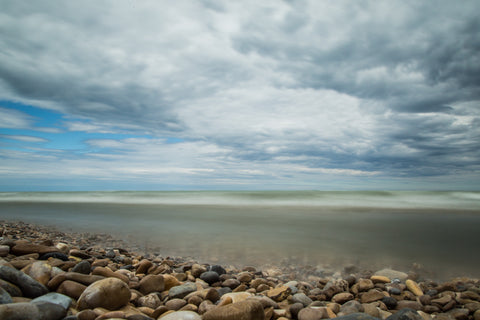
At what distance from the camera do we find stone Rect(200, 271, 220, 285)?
3613 mm

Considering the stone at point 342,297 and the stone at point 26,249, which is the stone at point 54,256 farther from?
the stone at point 342,297

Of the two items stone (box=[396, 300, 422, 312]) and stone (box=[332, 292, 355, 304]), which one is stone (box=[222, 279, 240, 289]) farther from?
stone (box=[396, 300, 422, 312])

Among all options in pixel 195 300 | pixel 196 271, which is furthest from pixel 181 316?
pixel 196 271

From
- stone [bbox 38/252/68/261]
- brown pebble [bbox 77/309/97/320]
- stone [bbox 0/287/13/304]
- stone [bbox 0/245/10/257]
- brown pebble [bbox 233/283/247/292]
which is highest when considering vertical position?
stone [bbox 0/287/13/304]

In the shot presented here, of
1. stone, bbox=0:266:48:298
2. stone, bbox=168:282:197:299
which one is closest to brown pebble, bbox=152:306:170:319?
stone, bbox=168:282:197:299

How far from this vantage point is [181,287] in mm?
3080

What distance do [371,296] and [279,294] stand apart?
1129 millimetres

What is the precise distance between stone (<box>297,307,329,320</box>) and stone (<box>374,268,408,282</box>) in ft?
7.30

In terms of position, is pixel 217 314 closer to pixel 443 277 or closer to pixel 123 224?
pixel 443 277

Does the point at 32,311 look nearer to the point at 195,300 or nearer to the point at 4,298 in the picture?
the point at 4,298

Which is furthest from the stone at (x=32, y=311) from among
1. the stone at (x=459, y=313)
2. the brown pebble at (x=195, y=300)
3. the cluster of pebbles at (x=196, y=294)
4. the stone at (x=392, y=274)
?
the stone at (x=392, y=274)

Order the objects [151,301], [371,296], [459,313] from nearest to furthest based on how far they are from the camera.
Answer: [151,301], [459,313], [371,296]

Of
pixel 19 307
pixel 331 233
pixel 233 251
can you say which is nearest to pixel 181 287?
pixel 19 307

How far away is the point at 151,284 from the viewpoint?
310 cm
